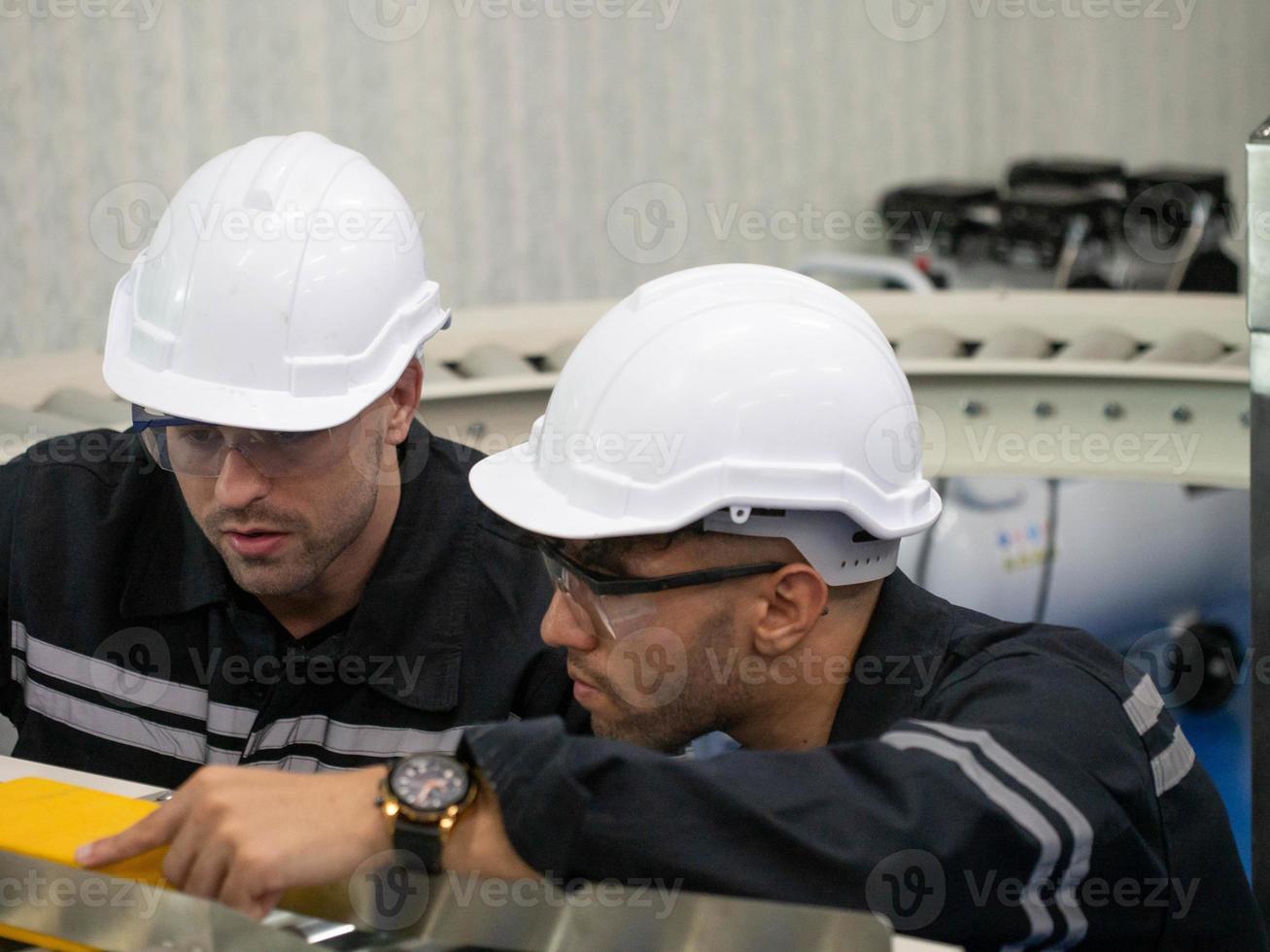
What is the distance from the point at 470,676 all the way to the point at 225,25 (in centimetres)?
293

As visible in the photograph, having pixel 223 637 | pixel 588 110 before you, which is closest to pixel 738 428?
pixel 223 637

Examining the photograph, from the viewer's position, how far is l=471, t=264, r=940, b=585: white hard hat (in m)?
1.50

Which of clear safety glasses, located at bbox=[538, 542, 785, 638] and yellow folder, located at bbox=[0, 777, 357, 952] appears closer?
yellow folder, located at bbox=[0, 777, 357, 952]

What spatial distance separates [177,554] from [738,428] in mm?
969

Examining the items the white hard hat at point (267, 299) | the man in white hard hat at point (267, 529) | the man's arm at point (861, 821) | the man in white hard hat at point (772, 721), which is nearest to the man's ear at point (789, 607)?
the man in white hard hat at point (772, 721)

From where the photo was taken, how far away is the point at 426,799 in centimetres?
117

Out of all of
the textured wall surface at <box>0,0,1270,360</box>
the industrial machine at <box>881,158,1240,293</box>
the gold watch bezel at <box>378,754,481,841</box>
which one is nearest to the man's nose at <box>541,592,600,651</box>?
the gold watch bezel at <box>378,754,481,841</box>

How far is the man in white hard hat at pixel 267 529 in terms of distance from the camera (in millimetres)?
1874

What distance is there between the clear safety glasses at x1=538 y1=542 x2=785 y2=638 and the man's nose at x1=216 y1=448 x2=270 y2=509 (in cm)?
51

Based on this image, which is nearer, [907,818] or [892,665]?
[907,818]

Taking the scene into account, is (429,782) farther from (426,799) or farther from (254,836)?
(254,836)

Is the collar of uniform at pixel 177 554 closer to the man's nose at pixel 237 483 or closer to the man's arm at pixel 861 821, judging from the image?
the man's nose at pixel 237 483

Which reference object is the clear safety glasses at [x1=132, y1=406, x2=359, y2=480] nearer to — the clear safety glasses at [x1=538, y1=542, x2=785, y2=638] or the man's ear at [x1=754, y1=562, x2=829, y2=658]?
the clear safety glasses at [x1=538, y1=542, x2=785, y2=638]

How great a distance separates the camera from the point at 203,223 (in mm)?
1893
